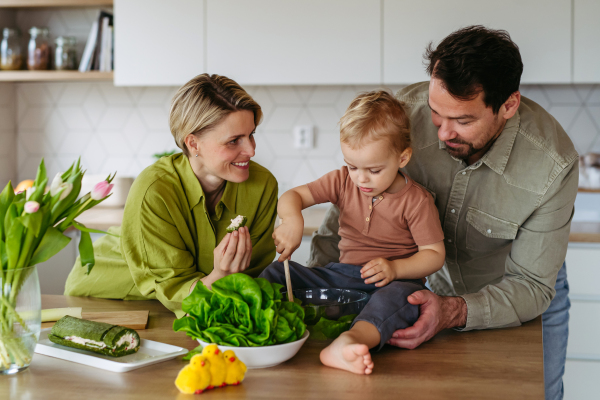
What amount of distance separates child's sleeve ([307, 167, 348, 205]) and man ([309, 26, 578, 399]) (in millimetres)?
239

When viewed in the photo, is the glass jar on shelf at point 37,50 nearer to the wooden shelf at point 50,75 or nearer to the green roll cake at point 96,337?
the wooden shelf at point 50,75

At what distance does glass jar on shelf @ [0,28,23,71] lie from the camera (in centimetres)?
305

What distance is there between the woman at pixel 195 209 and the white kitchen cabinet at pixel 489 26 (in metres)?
1.34

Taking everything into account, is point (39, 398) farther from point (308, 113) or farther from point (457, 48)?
point (308, 113)

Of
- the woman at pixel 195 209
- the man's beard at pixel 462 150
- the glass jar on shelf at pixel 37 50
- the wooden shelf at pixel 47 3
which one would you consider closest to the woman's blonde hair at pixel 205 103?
the woman at pixel 195 209

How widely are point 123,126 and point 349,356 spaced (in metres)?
2.67

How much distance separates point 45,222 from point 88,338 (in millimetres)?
233

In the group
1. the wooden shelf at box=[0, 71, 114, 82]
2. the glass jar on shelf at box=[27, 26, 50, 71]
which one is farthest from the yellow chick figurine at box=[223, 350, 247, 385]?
the glass jar on shelf at box=[27, 26, 50, 71]

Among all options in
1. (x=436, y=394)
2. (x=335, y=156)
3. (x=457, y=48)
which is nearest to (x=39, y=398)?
(x=436, y=394)

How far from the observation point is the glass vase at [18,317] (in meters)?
0.97

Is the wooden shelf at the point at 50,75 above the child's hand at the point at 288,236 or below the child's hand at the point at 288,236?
above

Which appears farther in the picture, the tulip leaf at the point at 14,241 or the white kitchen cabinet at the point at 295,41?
the white kitchen cabinet at the point at 295,41

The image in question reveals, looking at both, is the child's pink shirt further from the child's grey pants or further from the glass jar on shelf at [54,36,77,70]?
the glass jar on shelf at [54,36,77,70]

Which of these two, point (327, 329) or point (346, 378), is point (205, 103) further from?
point (346, 378)
